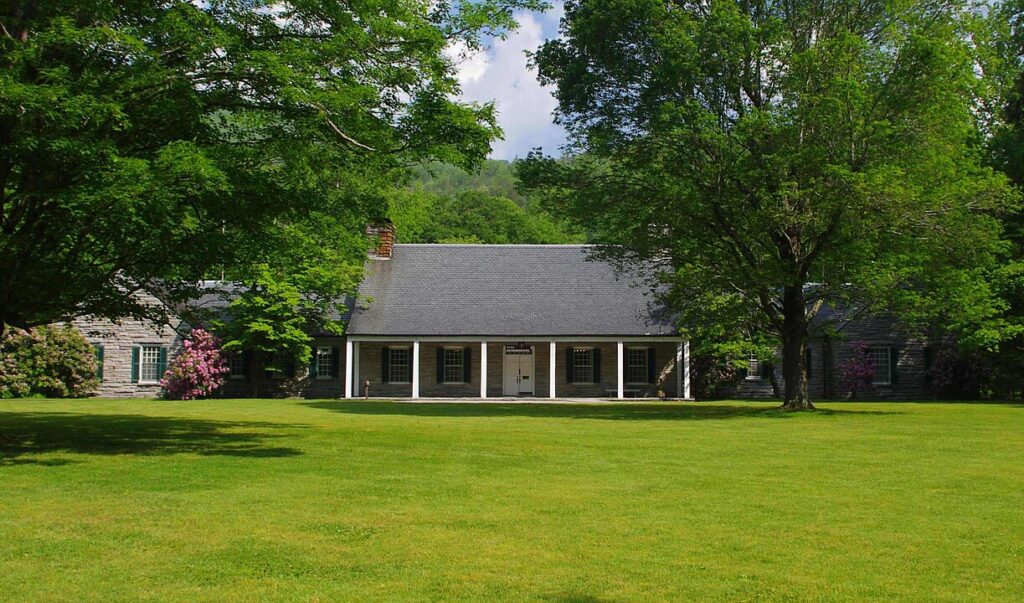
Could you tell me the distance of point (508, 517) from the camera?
8.70m

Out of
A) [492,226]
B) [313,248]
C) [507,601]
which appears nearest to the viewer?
[507,601]

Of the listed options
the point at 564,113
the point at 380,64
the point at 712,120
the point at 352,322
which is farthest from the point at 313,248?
the point at 380,64

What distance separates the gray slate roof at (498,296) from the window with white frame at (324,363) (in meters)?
1.83

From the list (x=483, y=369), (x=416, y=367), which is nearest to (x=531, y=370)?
(x=483, y=369)

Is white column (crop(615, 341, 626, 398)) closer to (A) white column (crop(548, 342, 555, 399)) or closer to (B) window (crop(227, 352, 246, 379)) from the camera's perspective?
(A) white column (crop(548, 342, 555, 399))

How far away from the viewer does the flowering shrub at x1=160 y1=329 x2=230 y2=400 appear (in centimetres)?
3428

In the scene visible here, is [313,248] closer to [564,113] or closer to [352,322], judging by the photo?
[352,322]

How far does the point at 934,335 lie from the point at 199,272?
31.0m

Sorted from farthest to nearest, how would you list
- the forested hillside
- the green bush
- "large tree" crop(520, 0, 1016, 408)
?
1. the forested hillside
2. the green bush
3. "large tree" crop(520, 0, 1016, 408)

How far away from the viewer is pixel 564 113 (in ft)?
85.7

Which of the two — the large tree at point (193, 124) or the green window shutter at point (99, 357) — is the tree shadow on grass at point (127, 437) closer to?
the large tree at point (193, 124)

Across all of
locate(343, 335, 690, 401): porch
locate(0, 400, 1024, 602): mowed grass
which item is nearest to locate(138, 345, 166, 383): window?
locate(343, 335, 690, 401): porch

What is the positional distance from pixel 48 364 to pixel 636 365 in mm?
21020

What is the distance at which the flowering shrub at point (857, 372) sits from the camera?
3647cm
